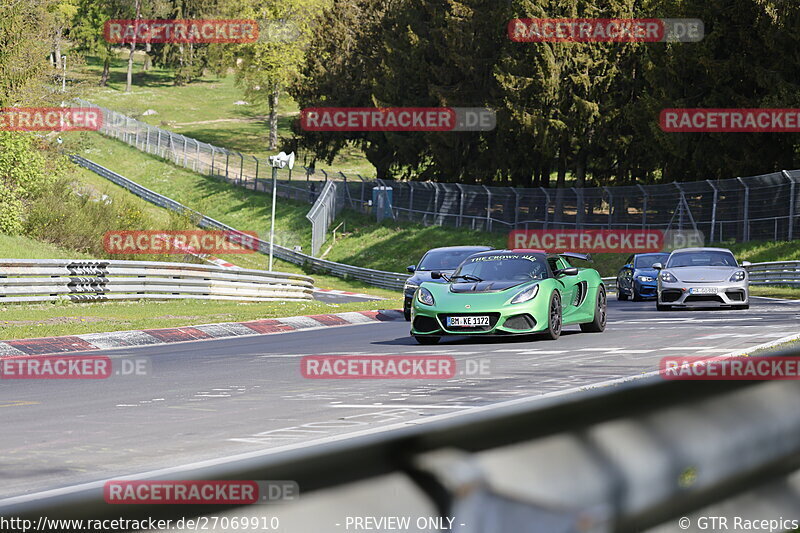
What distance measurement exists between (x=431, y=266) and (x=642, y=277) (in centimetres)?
1016

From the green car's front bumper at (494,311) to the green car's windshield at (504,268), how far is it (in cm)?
69

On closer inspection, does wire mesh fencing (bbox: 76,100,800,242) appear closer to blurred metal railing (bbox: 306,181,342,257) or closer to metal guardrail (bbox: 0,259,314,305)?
blurred metal railing (bbox: 306,181,342,257)

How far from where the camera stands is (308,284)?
121 ft

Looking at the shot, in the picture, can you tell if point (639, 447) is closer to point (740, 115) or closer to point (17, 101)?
point (17, 101)

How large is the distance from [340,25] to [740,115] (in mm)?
34456

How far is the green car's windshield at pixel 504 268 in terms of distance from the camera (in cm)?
1731

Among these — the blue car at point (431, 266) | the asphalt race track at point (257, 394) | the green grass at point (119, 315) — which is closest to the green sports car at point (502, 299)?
the asphalt race track at point (257, 394)

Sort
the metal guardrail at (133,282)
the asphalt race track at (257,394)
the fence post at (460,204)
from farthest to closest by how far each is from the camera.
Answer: the fence post at (460,204), the metal guardrail at (133,282), the asphalt race track at (257,394)

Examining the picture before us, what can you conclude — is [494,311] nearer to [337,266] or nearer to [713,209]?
[713,209]

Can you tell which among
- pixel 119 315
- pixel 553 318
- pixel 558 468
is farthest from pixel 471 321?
pixel 558 468

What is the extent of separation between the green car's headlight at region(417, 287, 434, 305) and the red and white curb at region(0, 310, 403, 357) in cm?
485

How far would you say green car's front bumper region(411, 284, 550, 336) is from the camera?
647 inches

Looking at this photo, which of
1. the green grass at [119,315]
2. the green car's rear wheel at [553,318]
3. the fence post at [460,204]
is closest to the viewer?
the green car's rear wheel at [553,318]

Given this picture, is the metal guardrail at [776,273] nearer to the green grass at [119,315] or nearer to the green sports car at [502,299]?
the green grass at [119,315]
